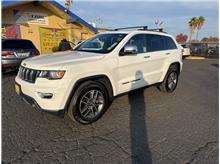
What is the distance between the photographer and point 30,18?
13.6m

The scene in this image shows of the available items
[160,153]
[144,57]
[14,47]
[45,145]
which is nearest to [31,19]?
[14,47]

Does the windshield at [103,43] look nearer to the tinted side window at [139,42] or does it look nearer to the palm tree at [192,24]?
the tinted side window at [139,42]

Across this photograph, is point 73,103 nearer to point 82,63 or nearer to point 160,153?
point 82,63

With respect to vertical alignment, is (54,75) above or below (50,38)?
below

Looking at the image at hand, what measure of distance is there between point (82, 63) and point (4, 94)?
11.2 feet

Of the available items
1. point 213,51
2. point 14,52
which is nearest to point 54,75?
point 14,52

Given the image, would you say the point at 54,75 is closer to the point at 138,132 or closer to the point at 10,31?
the point at 138,132

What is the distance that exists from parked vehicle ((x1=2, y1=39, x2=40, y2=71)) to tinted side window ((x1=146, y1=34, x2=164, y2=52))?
212 inches

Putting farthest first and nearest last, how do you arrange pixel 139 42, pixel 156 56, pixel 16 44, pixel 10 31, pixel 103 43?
pixel 10 31
pixel 16 44
pixel 156 56
pixel 139 42
pixel 103 43

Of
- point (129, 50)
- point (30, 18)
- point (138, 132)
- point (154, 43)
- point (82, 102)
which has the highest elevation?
point (30, 18)

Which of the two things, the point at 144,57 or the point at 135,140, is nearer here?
the point at 135,140

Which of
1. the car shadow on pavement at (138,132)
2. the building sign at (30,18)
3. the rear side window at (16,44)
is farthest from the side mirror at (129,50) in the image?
the building sign at (30,18)

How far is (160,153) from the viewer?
2.95 meters

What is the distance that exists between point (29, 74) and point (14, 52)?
4846mm
